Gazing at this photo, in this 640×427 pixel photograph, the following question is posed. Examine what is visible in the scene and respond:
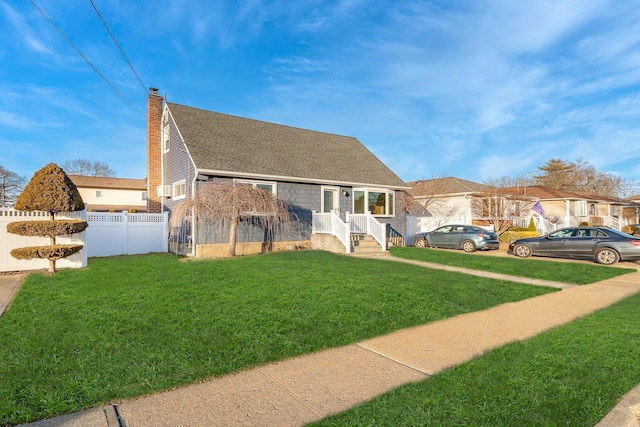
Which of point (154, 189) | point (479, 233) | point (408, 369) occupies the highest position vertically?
point (154, 189)

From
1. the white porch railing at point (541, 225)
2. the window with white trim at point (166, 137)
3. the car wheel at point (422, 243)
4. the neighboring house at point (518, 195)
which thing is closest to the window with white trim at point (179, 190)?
the window with white trim at point (166, 137)

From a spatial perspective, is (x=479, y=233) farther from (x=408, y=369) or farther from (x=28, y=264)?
(x=28, y=264)

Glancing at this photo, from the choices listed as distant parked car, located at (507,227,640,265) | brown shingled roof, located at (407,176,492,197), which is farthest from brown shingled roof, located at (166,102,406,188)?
brown shingled roof, located at (407,176,492,197)

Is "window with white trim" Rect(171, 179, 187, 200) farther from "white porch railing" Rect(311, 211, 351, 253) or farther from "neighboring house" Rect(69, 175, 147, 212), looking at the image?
"neighboring house" Rect(69, 175, 147, 212)

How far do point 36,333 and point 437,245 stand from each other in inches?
680

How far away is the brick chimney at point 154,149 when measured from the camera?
17.5m

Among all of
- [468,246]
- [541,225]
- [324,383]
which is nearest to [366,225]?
[468,246]

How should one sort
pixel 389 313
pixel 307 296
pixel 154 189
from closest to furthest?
1. pixel 389 313
2. pixel 307 296
3. pixel 154 189

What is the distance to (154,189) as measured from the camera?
1756 centimetres

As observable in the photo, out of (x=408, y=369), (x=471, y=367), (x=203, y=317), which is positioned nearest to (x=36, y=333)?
(x=203, y=317)

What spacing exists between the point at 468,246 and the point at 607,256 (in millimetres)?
5501

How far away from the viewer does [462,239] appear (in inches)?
710

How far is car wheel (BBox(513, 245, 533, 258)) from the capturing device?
15609mm

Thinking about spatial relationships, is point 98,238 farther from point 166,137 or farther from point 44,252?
point 166,137
